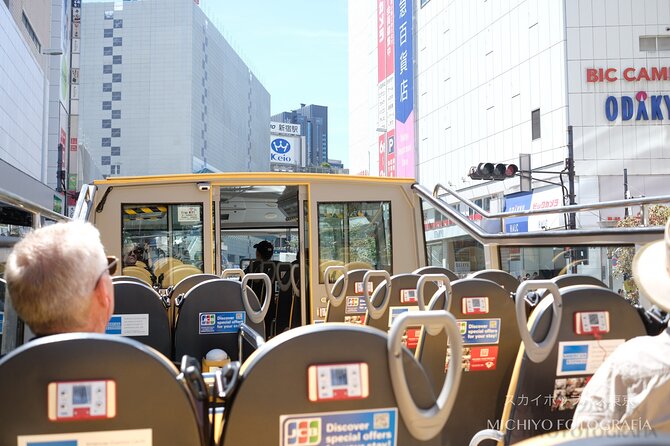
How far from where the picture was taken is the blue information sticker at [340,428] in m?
1.60

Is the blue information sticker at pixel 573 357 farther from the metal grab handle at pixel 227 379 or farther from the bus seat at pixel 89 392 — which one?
the bus seat at pixel 89 392

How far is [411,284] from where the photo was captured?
4738 millimetres

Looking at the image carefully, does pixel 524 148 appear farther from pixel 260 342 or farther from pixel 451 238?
pixel 260 342

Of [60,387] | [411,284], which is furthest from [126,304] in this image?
[60,387]

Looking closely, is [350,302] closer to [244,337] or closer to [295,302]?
[244,337]

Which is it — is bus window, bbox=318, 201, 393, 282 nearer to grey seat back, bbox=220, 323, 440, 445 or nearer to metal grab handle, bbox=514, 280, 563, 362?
metal grab handle, bbox=514, 280, 563, 362

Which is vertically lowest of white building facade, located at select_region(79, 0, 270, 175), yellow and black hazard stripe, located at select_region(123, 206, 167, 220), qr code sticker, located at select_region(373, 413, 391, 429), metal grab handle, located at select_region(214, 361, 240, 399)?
qr code sticker, located at select_region(373, 413, 391, 429)

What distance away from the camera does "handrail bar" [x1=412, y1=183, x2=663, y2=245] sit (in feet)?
14.6

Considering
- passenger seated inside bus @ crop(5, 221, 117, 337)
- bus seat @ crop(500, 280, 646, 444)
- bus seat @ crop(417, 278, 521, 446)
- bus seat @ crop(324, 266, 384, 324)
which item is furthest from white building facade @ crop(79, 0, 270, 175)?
passenger seated inside bus @ crop(5, 221, 117, 337)

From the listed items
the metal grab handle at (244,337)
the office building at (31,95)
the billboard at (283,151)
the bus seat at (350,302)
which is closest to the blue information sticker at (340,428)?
the metal grab handle at (244,337)

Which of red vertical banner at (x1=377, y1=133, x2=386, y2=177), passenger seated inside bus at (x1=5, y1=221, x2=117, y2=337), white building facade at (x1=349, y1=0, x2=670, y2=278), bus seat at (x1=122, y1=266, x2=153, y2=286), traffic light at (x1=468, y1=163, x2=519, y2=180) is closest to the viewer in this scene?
passenger seated inside bus at (x1=5, y1=221, x2=117, y2=337)

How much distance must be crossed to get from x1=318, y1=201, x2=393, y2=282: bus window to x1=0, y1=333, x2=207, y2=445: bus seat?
6765mm

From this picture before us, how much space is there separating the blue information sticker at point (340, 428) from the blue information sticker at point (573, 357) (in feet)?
3.50

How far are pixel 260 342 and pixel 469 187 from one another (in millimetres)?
33812
